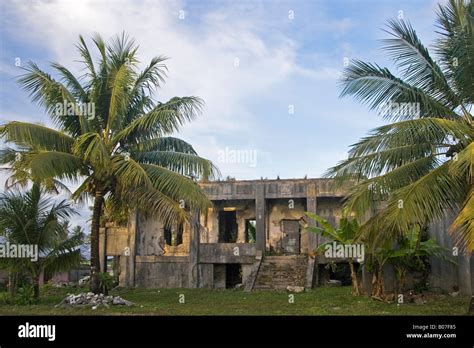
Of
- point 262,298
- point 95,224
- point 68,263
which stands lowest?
point 262,298

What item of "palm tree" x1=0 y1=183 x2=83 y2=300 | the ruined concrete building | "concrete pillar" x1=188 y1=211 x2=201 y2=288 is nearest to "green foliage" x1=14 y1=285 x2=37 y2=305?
"palm tree" x1=0 y1=183 x2=83 y2=300

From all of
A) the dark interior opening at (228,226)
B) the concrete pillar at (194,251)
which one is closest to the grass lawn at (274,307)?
the concrete pillar at (194,251)

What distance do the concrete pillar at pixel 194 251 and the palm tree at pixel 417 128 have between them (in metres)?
11.7

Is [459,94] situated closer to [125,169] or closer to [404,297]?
[404,297]

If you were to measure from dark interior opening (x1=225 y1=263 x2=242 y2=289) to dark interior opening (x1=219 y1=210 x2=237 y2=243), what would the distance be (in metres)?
1.51

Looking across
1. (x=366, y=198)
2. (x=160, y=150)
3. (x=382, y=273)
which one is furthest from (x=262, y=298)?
(x=366, y=198)

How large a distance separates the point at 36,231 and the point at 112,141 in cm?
365

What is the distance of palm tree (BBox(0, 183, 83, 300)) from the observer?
14.2m

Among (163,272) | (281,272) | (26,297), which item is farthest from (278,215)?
(26,297)

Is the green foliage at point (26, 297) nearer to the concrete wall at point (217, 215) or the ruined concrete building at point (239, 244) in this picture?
the ruined concrete building at point (239, 244)

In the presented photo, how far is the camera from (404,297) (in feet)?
44.3

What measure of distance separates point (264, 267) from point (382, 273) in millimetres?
6767

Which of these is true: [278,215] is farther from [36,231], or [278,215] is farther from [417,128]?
[417,128]

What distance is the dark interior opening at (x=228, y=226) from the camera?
24.1 meters
